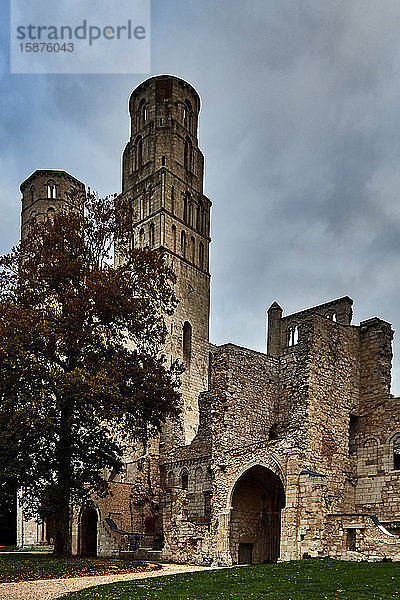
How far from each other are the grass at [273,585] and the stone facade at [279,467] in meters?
3.75

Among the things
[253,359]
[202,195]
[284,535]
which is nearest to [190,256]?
[202,195]

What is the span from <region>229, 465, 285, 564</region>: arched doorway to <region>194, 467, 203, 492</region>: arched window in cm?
431

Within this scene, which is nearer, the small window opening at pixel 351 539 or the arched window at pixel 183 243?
the small window opening at pixel 351 539

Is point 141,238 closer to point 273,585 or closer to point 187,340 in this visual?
point 187,340

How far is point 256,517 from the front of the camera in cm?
2559

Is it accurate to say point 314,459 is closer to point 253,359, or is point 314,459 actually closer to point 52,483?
point 253,359

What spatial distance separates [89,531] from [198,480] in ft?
17.8

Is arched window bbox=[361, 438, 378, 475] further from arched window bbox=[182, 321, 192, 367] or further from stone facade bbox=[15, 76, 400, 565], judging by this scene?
arched window bbox=[182, 321, 192, 367]

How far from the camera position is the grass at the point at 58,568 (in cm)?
1678

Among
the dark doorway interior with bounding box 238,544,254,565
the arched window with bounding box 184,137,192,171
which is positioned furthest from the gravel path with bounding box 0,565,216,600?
the arched window with bounding box 184,137,192,171

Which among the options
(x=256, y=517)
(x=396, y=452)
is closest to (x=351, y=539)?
(x=396, y=452)

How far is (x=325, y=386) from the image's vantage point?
25703 mm

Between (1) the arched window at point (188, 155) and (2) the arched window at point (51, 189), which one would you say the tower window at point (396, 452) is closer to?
(1) the arched window at point (188, 155)

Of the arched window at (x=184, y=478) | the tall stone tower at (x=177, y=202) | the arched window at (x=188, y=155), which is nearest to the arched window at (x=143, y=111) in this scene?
the tall stone tower at (x=177, y=202)
